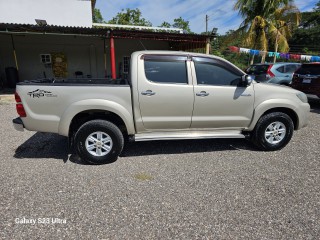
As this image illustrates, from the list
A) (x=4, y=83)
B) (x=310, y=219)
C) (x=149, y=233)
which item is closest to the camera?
(x=149, y=233)

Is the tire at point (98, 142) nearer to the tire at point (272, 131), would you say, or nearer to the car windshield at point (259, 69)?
the tire at point (272, 131)

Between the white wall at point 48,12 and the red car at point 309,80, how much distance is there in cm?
1202

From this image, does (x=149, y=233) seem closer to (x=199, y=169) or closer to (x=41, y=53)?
(x=199, y=169)

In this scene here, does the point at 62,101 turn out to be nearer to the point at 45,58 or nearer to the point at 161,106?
the point at 161,106

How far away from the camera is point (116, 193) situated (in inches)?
125

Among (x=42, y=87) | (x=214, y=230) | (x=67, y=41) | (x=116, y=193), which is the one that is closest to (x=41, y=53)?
(x=67, y=41)

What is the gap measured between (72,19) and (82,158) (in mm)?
12900

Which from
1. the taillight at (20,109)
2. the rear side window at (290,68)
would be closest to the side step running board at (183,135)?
the taillight at (20,109)

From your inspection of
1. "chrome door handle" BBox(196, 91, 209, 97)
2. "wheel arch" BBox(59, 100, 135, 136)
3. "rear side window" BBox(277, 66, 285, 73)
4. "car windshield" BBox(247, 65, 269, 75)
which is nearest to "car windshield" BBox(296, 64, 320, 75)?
"rear side window" BBox(277, 66, 285, 73)

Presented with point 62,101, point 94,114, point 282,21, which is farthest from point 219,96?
point 282,21

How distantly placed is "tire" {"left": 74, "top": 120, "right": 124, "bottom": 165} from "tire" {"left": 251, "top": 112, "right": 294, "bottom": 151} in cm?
259

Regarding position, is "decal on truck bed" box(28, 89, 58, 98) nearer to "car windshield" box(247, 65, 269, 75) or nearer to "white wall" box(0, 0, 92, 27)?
"car windshield" box(247, 65, 269, 75)

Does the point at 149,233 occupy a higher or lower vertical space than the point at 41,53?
lower

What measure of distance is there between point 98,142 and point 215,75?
235 cm
